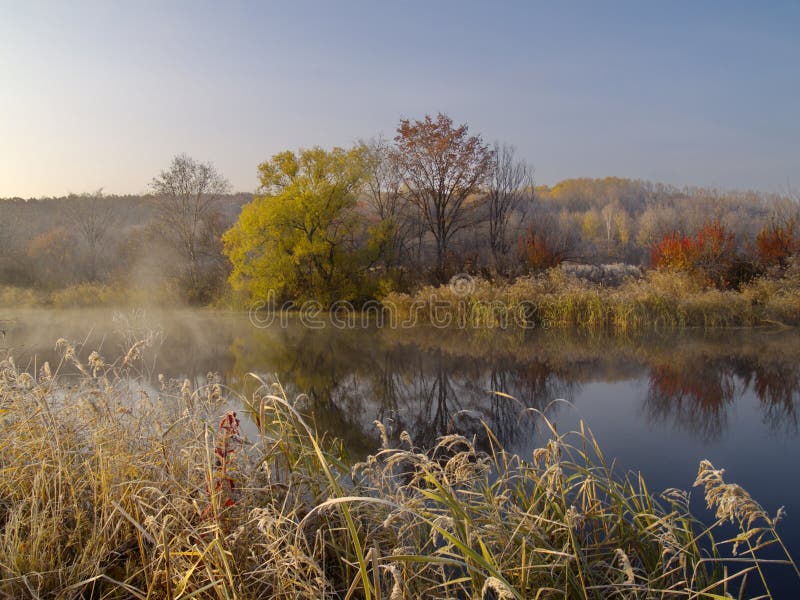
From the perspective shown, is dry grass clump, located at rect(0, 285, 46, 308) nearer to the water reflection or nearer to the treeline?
the treeline

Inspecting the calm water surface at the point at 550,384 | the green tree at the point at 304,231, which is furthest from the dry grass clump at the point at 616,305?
the green tree at the point at 304,231

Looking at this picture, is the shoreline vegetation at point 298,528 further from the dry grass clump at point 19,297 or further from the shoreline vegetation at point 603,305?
the dry grass clump at point 19,297

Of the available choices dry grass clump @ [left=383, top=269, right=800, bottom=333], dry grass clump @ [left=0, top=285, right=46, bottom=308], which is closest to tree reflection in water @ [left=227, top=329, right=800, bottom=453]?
dry grass clump @ [left=383, top=269, right=800, bottom=333]

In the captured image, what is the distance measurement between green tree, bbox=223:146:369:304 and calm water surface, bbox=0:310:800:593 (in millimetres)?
3859

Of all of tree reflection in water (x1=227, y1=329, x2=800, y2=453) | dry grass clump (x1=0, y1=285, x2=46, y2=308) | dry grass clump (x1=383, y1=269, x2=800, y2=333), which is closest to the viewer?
tree reflection in water (x1=227, y1=329, x2=800, y2=453)

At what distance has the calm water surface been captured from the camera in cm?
445

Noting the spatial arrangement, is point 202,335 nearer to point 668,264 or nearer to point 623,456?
point 623,456

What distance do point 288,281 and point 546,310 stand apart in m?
7.89

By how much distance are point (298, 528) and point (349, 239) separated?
15.9 metres

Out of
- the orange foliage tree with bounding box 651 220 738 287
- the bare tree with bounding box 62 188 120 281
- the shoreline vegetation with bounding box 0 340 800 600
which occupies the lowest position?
the shoreline vegetation with bounding box 0 340 800 600

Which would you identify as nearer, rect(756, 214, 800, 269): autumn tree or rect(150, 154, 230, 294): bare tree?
rect(756, 214, 800, 269): autumn tree

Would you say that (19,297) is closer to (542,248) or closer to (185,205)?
(185,205)

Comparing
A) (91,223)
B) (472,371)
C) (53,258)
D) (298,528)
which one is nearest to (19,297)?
(53,258)

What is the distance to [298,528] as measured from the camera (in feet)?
6.35
